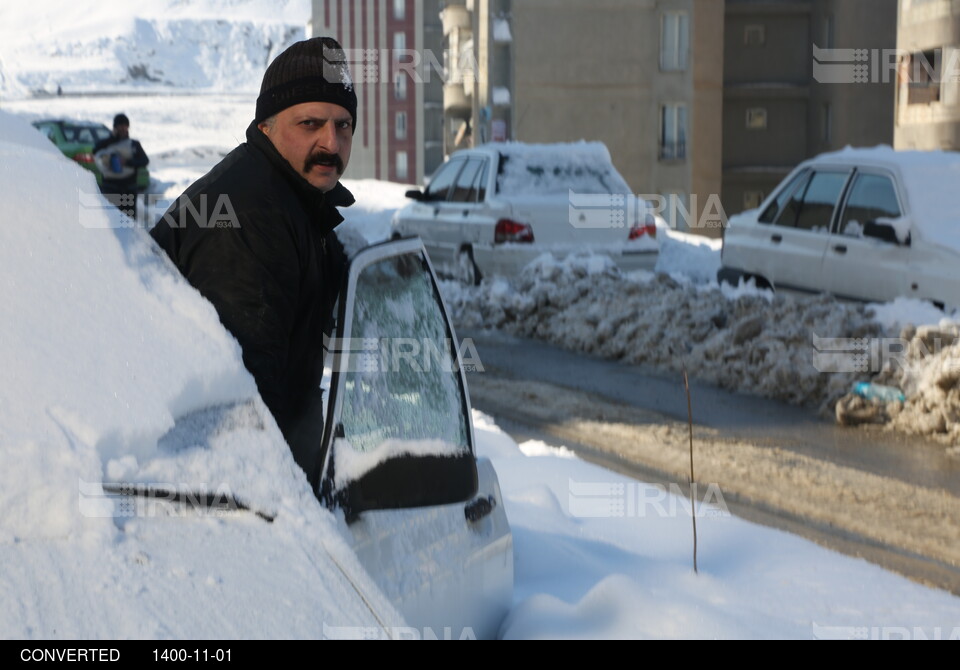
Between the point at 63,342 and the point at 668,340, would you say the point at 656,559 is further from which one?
the point at 668,340

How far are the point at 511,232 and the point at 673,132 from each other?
30088mm

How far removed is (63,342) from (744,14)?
161 ft

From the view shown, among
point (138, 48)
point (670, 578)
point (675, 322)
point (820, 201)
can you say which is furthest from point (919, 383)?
point (138, 48)

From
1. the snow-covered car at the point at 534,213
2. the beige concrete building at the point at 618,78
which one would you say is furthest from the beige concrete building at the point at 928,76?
the snow-covered car at the point at 534,213

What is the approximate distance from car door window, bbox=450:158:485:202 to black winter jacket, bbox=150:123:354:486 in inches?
454

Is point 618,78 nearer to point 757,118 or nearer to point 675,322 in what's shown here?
point 757,118

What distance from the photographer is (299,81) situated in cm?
321

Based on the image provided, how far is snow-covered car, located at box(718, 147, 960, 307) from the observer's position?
9.96 meters

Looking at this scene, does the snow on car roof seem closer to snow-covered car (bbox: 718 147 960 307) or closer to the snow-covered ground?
snow-covered car (bbox: 718 147 960 307)

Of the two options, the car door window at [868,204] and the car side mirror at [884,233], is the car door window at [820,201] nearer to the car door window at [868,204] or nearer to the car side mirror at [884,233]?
the car door window at [868,204]

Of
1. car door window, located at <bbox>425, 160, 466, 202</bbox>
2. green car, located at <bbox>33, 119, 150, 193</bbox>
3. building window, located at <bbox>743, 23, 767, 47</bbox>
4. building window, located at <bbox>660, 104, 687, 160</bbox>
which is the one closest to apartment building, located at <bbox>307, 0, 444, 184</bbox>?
building window, located at <bbox>743, 23, 767, 47</bbox>

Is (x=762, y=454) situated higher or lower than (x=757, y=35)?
lower

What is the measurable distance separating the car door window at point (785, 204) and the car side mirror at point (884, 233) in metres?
1.21
